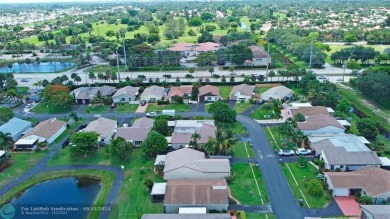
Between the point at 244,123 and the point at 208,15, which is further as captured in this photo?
the point at 208,15

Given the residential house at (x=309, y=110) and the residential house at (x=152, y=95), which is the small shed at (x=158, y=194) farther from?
the residential house at (x=152, y=95)

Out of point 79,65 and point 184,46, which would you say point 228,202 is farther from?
point 184,46

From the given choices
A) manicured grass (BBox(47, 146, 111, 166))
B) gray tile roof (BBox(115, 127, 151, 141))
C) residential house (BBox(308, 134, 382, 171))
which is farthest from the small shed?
residential house (BBox(308, 134, 382, 171))

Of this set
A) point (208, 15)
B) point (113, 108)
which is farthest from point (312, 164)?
point (208, 15)

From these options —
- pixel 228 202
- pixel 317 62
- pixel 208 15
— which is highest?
pixel 208 15

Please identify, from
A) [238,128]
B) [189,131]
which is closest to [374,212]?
[238,128]

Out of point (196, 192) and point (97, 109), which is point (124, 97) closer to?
point (97, 109)

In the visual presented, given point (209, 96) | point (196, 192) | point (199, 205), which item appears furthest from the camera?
point (209, 96)
